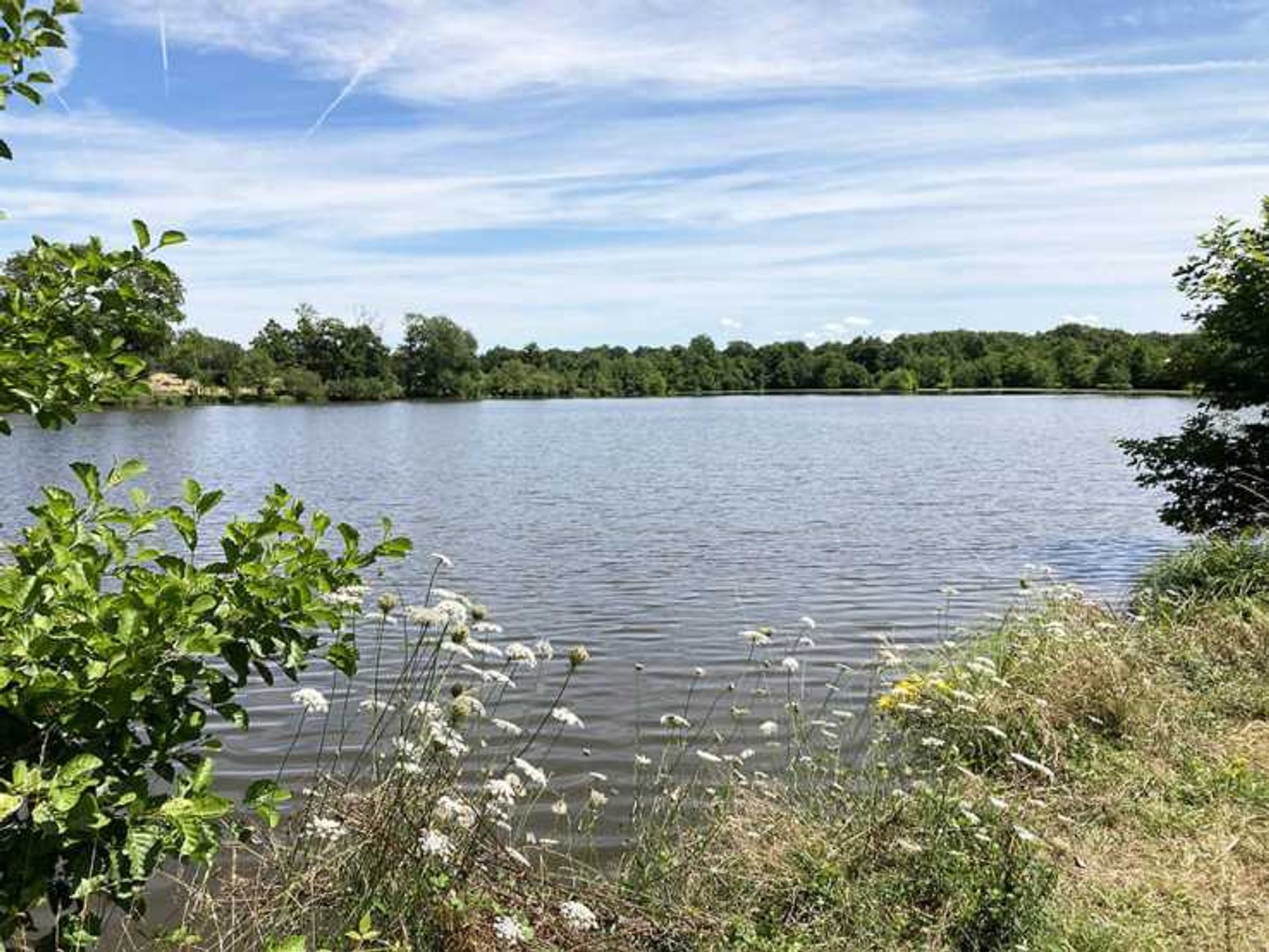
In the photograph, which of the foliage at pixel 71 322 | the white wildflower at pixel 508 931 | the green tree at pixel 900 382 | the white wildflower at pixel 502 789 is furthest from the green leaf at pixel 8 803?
the green tree at pixel 900 382

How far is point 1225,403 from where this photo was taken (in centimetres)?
1561

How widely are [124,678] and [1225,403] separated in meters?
16.8

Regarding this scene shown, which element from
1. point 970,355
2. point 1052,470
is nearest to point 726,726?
point 1052,470

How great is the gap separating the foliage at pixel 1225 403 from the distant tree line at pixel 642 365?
71129mm

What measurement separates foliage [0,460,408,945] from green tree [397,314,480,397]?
5052 inches

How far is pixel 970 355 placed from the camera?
171 metres

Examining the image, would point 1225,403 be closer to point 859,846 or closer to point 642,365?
point 859,846

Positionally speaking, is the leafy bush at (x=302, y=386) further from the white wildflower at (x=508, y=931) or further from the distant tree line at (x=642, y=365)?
the white wildflower at (x=508, y=931)

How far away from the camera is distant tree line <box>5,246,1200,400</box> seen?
11581 centimetres

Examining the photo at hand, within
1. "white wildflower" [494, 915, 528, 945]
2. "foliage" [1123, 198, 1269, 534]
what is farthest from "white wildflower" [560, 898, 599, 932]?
"foliage" [1123, 198, 1269, 534]

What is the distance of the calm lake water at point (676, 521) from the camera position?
1292 cm

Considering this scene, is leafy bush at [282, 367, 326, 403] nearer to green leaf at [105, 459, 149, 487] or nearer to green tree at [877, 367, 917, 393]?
green tree at [877, 367, 917, 393]

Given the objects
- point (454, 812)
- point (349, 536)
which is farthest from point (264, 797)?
point (454, 812)

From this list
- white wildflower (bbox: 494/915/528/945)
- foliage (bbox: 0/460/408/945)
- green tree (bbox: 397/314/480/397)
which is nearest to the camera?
foliage (bbox: 0/460/408/945)
